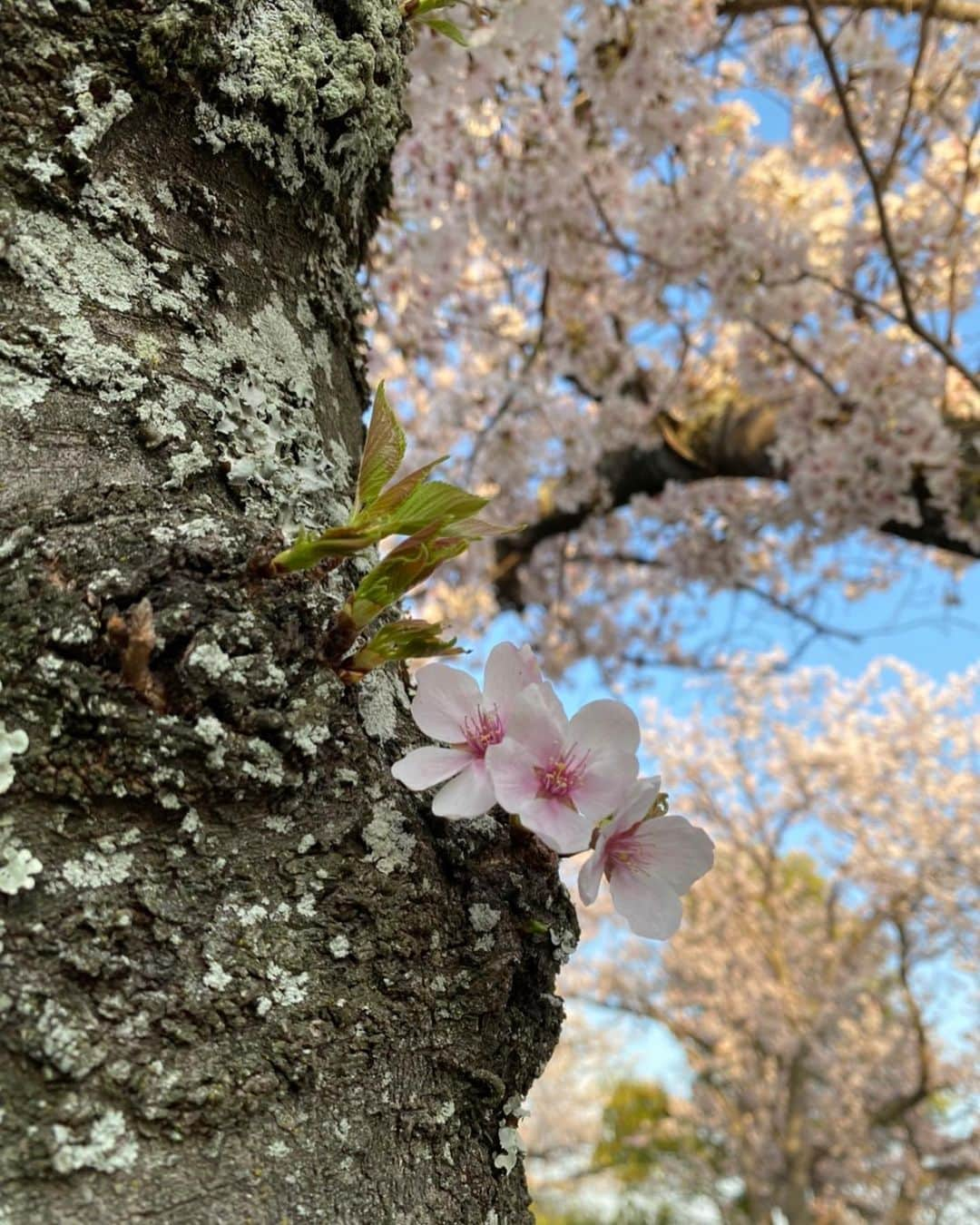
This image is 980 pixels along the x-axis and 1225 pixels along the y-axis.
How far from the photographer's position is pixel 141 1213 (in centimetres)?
40

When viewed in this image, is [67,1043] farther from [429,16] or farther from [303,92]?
[429,16]

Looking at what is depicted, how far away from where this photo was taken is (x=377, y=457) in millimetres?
592

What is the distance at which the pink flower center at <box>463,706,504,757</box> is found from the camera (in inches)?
22.5

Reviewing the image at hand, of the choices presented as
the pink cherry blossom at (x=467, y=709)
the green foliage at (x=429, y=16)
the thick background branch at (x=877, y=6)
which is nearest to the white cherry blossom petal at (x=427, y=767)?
the pink cherry blossom at (x=467, y=709)

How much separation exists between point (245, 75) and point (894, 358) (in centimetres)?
285

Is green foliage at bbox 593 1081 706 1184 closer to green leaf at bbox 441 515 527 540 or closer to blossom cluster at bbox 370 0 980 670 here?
blossom cluster at bbox 370 0 980 670

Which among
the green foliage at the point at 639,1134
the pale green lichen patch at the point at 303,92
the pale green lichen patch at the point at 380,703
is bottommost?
the pale green lichen patch at the point at 380,703

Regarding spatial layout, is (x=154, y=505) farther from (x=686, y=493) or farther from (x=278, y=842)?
(x=686, y=493)

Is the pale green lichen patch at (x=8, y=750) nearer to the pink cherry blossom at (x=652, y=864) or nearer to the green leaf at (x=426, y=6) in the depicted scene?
the pink cherry blossom at (x=652, y=864)

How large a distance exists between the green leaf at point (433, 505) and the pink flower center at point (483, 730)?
5.2 inches

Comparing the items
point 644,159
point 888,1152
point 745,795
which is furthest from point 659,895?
point 888,1152

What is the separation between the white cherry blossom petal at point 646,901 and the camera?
1.88 feet

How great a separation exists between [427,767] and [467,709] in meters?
0.06

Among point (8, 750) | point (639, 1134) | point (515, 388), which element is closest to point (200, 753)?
point (8, 750)
